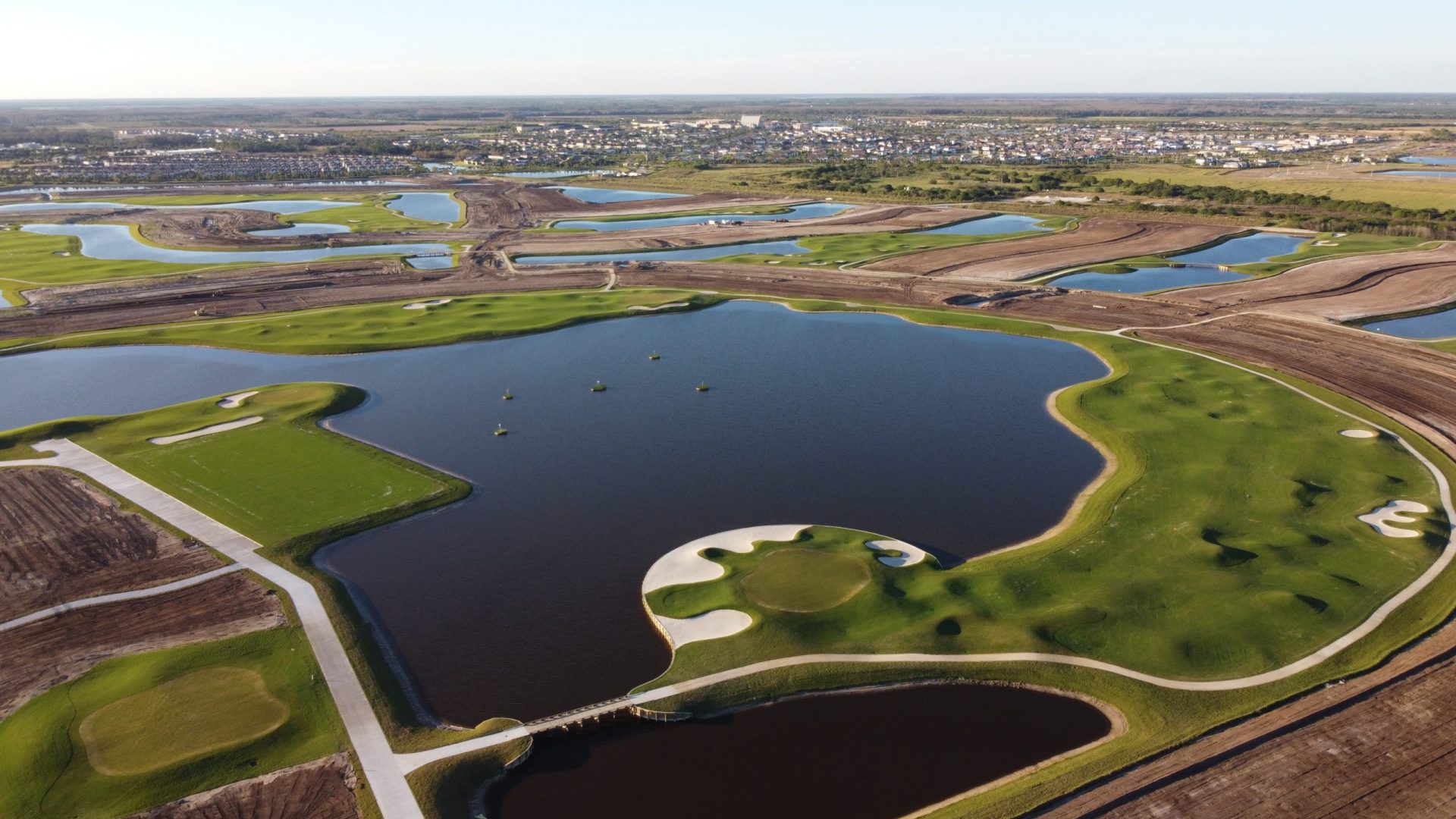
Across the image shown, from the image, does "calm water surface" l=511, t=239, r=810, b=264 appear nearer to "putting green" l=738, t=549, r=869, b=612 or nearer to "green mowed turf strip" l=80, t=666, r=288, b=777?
"putting green" l=738, t=549, r=869, b=612

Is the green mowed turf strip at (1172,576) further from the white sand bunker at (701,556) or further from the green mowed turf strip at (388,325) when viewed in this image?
the green mowed turf strip at (388,325)

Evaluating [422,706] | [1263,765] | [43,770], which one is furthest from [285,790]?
[1263,765]

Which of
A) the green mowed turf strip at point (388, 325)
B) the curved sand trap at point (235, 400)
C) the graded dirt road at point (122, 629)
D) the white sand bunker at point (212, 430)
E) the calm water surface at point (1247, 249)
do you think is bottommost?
the graded dirt road at point (122, 629)

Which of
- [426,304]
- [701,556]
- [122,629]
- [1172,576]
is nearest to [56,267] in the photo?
[426,304]

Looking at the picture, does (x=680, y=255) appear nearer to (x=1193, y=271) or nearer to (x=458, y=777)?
(x=1193, y=271)

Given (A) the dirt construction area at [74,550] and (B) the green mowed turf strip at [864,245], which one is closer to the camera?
(A) the dirt construction area at [74,550]

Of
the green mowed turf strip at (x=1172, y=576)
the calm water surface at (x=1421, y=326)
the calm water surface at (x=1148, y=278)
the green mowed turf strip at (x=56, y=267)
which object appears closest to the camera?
the green mowed turf strip at (x=1172, y=576)

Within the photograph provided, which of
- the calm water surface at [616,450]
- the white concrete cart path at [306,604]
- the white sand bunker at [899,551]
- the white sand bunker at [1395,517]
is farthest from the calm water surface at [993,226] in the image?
the white concrete cart path at [306,604]

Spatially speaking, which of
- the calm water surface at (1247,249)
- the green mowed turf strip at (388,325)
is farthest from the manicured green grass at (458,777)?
the calm water surface at (1247,249)

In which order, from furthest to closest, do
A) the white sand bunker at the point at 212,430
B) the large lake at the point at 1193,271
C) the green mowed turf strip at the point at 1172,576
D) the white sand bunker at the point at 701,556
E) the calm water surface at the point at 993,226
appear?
the calm water surface at the point at 993,226, the large lake at the point at 1193,271, the white sand bunker at the point at 212,430, the white sand bunker at the point at 701,556, the green mowed turf strip at the point at 1172,576

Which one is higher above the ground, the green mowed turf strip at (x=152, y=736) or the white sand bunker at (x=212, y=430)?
the white sand bunker at (x=212, y=430)
